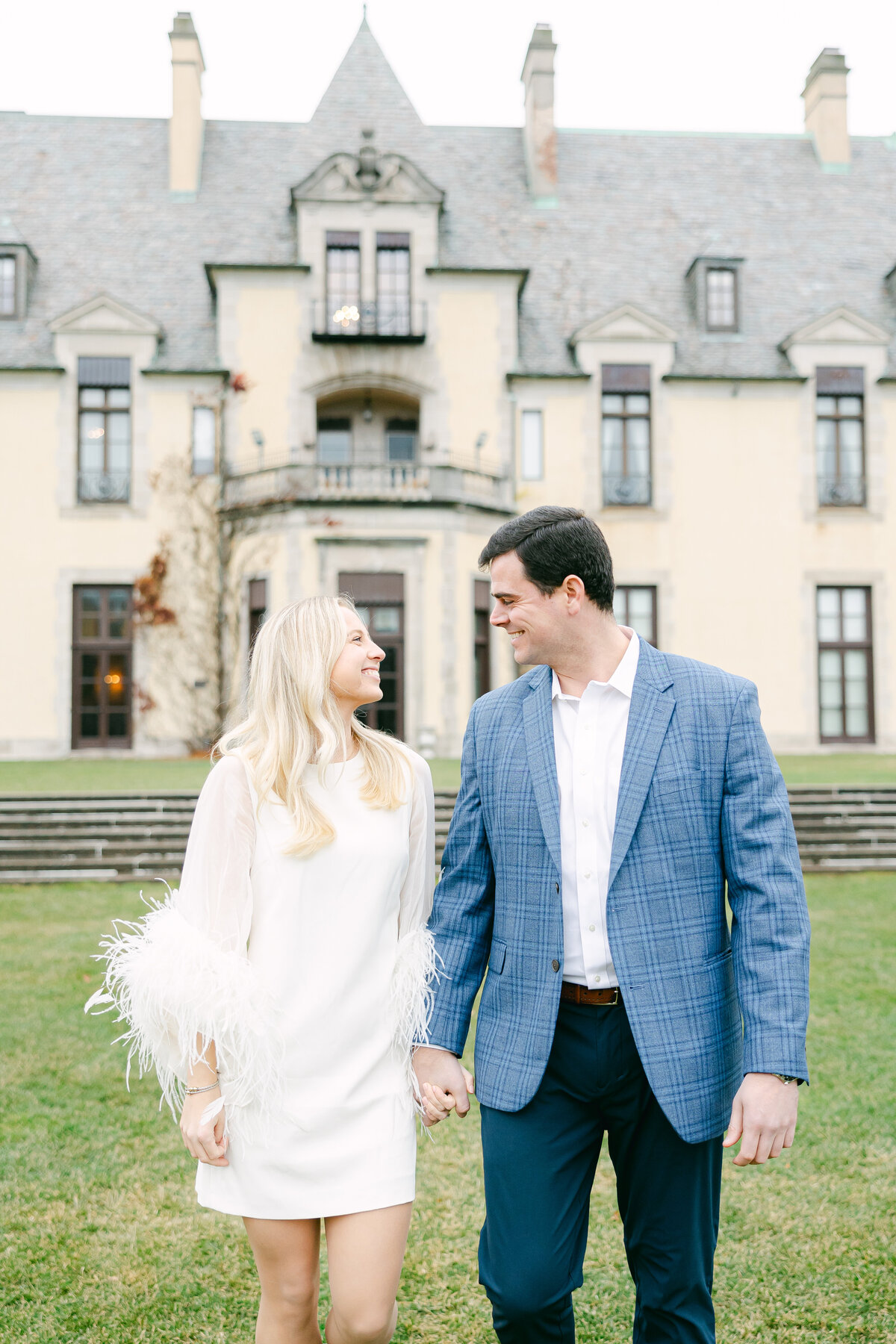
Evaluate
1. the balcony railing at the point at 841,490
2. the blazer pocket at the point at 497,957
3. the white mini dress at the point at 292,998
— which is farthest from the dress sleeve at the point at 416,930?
the balcony railing at the point at 841,490

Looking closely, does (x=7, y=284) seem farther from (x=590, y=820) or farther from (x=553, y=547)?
(x=590, y=820)

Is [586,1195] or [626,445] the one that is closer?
[586,1195]

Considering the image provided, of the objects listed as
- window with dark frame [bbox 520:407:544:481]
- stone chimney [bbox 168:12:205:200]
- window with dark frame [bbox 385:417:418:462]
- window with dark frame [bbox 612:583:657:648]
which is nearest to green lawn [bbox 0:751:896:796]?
window with dark frame [bbox 612:583:657:648]

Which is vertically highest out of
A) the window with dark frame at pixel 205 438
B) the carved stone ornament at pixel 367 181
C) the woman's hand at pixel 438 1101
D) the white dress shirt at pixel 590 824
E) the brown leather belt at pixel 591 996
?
the carved stone ornament at pixel 367 181

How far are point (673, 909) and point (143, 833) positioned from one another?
10384mm

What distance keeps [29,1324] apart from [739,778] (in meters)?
2.76

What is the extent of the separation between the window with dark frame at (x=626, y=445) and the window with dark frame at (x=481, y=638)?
4.00 metres

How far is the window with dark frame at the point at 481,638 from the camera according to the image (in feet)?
70.4

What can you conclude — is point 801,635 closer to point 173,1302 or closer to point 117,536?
point 117,536

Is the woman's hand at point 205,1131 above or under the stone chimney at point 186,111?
under

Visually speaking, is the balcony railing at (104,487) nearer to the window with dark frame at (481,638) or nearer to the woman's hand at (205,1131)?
the window with dark frame at (481,638)

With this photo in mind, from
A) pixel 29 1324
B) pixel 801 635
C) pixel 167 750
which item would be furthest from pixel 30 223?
pixel 29 1324

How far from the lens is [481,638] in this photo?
21875 mm

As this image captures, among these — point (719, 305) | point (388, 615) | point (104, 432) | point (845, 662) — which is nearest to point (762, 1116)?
point (388, 615)
